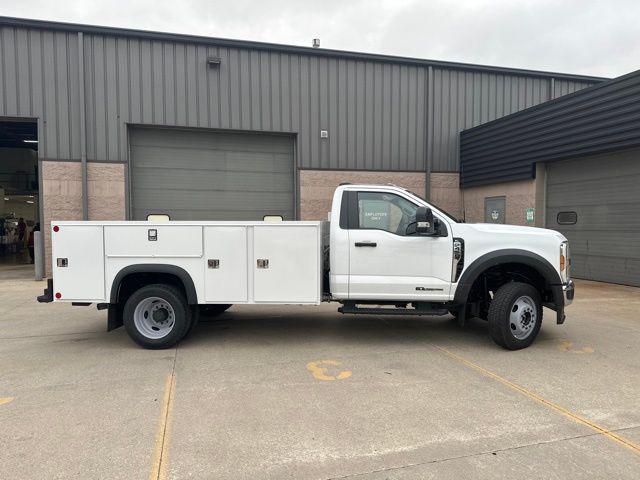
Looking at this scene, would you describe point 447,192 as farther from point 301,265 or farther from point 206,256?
point 206,256

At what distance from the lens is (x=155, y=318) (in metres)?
5.75

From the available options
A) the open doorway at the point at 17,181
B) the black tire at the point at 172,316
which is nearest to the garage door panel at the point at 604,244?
the black tire at the point at 172,316

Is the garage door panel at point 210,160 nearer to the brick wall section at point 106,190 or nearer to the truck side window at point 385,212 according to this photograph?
the brick wall section at point 106,190

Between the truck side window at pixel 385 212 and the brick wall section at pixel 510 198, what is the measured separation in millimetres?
8457

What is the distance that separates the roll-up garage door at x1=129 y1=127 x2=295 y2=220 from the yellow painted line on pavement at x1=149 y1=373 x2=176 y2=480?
941 centimetres

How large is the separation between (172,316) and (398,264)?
305 centimetres

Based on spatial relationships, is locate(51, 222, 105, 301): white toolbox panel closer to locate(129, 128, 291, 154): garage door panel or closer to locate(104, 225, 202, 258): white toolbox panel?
locate(104, 225, 202, 258): white toolbox panel

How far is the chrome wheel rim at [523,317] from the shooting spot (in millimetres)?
5602

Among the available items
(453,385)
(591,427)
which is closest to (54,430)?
(453,385)

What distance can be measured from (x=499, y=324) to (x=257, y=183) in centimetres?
965

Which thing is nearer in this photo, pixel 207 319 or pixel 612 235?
pixel 207 319

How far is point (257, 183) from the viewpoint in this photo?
13664mm

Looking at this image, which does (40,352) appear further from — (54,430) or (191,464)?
(191,464)

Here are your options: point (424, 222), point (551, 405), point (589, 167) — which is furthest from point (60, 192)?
point (589, 167)
